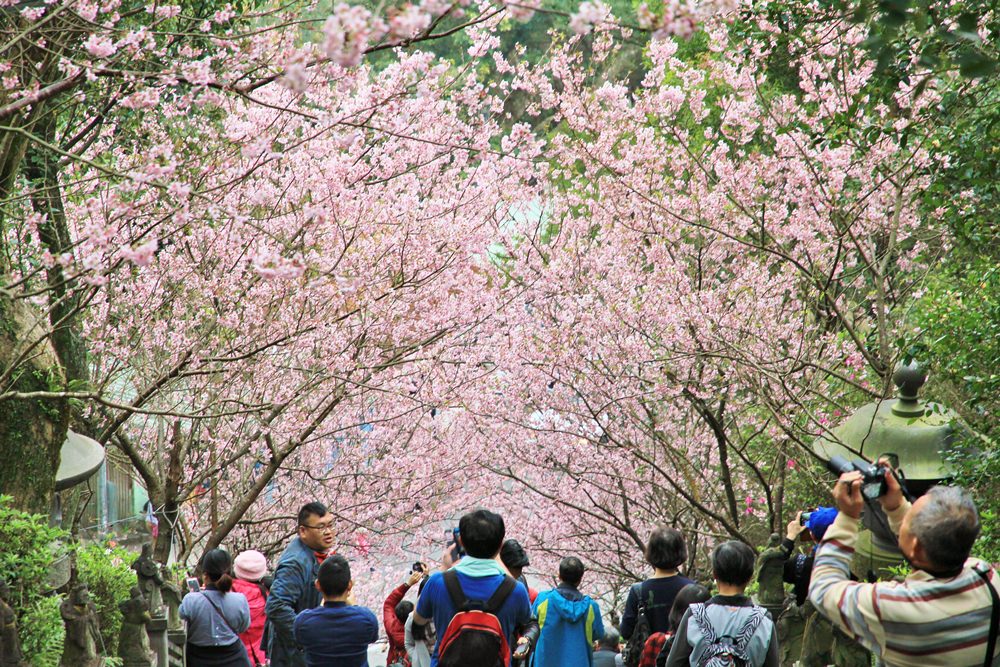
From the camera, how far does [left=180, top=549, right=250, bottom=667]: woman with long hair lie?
6809mm

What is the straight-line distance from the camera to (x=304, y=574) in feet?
19.7

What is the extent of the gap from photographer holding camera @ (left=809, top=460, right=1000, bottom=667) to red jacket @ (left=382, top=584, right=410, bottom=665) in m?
3.92

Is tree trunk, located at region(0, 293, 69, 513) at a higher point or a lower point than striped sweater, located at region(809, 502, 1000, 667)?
higher

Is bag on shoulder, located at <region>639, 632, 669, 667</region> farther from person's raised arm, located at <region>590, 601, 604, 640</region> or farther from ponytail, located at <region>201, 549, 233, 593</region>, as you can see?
ponytail, located at <region>201, 549, 233, 593</region>

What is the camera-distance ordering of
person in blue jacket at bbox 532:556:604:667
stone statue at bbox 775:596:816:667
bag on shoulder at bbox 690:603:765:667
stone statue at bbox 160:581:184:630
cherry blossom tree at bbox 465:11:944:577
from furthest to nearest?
cherry blossom tree at bbox 465:11:944:577, stone statue at bbox 160:581:184:630, person in blue jacket at bbox 532:556:604:667, stone statue at bbox 775:596:816:667, bag on shoulder at bbox 690:603:765:667

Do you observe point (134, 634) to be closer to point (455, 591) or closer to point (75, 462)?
point (75, 462)

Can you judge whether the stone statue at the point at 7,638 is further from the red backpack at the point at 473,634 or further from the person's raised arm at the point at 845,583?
the person's raised arm at the point at 845,583

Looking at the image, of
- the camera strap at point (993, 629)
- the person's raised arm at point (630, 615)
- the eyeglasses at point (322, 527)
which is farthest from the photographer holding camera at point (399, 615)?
the camera strap at point (993, 629)

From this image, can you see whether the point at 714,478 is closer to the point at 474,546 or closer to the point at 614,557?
the point at 614,557

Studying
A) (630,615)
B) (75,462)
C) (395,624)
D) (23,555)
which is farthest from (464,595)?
(75,462)

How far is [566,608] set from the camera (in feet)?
18.9

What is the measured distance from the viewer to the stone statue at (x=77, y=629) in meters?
5.52

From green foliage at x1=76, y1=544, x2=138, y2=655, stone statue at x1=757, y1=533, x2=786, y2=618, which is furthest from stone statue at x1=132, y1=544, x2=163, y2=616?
stone statue at x1=757, y1=533, x2=786, y2=618

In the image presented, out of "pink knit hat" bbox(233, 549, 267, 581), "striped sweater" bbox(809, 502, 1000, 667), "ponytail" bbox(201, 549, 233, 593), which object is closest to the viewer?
"striped sweater" bbox(809, 502, 1000, 667)
